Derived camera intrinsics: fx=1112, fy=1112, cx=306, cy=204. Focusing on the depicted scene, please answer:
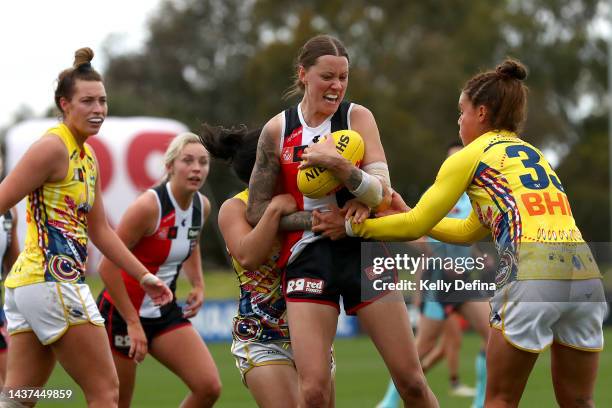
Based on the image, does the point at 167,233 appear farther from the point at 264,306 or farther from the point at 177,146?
the point at 264,306

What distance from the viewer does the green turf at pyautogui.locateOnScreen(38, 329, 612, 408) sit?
34.6 ft

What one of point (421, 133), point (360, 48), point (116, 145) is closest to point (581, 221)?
point (421, 133)

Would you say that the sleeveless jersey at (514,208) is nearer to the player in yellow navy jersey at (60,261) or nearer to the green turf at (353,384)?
the player in yellow navy jersey at (60,261)

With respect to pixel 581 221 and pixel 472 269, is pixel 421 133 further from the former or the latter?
pixel 472 269

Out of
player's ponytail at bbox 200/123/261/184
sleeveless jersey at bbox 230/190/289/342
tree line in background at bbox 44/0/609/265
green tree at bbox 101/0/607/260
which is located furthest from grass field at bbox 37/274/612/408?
green tree at bbox 101/0/607/260

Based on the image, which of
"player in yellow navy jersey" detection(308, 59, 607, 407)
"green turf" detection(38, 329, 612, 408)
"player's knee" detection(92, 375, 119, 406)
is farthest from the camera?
"green turf" detection(38, 329, 612, 408)

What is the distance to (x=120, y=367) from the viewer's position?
23.4 ft

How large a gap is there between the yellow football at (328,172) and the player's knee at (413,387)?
103 cm

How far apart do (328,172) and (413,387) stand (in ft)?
3.86

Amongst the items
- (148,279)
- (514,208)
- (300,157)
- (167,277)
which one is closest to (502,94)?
(514,208)

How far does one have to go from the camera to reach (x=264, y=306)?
6.06 meters

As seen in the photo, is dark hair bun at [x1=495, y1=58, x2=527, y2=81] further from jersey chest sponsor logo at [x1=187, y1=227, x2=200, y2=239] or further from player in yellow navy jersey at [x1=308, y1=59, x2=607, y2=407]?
jersey chest sponsor logo at [x1=187, y1=227, x2=200, y2=239]

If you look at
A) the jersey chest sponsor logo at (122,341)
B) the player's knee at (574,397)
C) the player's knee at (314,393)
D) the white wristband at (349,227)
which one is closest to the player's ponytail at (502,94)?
the white wristband at (349,227)

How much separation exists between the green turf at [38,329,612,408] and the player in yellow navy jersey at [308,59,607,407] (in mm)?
4890
